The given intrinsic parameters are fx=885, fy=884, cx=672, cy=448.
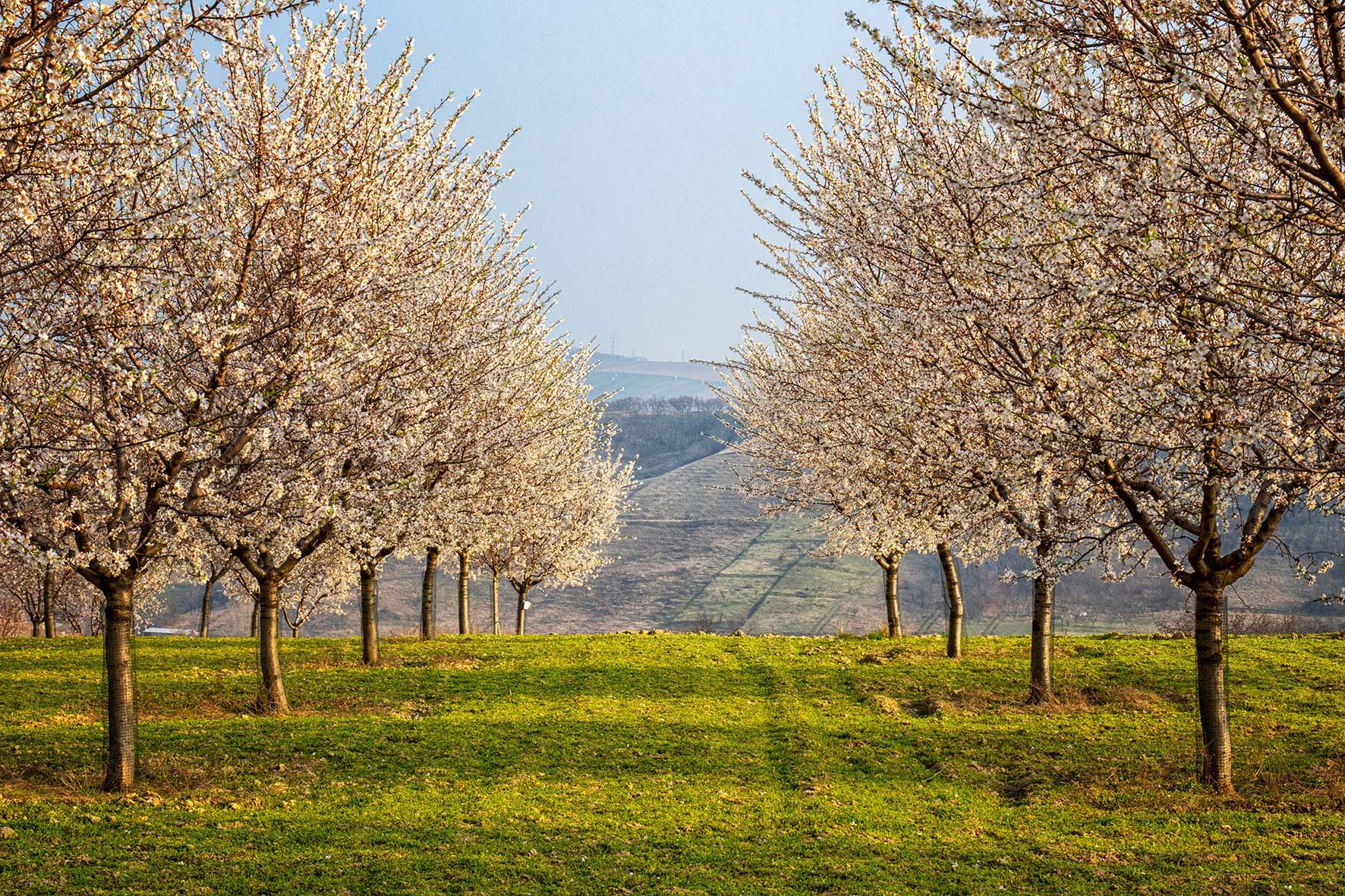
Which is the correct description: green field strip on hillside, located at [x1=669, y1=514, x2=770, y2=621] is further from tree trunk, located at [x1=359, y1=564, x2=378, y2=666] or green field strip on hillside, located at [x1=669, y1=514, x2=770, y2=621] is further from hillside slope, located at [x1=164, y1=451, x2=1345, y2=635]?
tree trunk, located at [x1=359, y1=564, x2=378, y2=666]

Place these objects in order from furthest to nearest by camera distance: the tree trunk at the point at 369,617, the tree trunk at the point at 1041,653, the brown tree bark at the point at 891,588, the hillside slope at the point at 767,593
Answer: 1. the hillside slope at the point at 767,593
2. the brown tree bark at the point at 891,588
3. the tree trunk at the point at 369,617
4. the tree trunk at the point at 1041,653

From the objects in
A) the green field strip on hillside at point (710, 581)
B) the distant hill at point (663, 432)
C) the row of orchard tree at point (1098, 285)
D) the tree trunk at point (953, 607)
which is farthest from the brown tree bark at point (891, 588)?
the distant hill at point (663, 432)

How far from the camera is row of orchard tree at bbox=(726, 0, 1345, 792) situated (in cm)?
600

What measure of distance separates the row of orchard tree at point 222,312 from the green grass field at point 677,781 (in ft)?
5.97

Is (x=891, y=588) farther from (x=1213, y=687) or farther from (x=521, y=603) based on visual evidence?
(x=521, y=603)

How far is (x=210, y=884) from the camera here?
7555 millimetres

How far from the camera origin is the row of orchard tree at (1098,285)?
6.00 meters

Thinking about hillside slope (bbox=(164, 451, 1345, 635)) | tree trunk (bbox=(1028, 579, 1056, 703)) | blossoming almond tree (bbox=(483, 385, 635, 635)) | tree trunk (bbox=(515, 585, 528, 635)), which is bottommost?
hillside slope (bbox=(164, 451, 1345, 635))

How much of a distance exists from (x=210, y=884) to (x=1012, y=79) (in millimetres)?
Result: 9145

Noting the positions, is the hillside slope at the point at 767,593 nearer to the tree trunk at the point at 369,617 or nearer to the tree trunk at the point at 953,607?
the tree trunk at the point at 953,607

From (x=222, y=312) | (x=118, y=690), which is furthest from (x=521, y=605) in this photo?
(x=222, y=312)

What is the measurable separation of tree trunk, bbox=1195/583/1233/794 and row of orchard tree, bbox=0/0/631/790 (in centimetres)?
1008

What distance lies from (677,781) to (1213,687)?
21.4 feet

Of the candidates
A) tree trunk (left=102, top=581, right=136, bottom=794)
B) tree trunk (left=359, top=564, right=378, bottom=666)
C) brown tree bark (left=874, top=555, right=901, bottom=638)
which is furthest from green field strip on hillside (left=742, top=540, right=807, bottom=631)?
tree trunk (left=102, top=581, right=136, bottom=794)
